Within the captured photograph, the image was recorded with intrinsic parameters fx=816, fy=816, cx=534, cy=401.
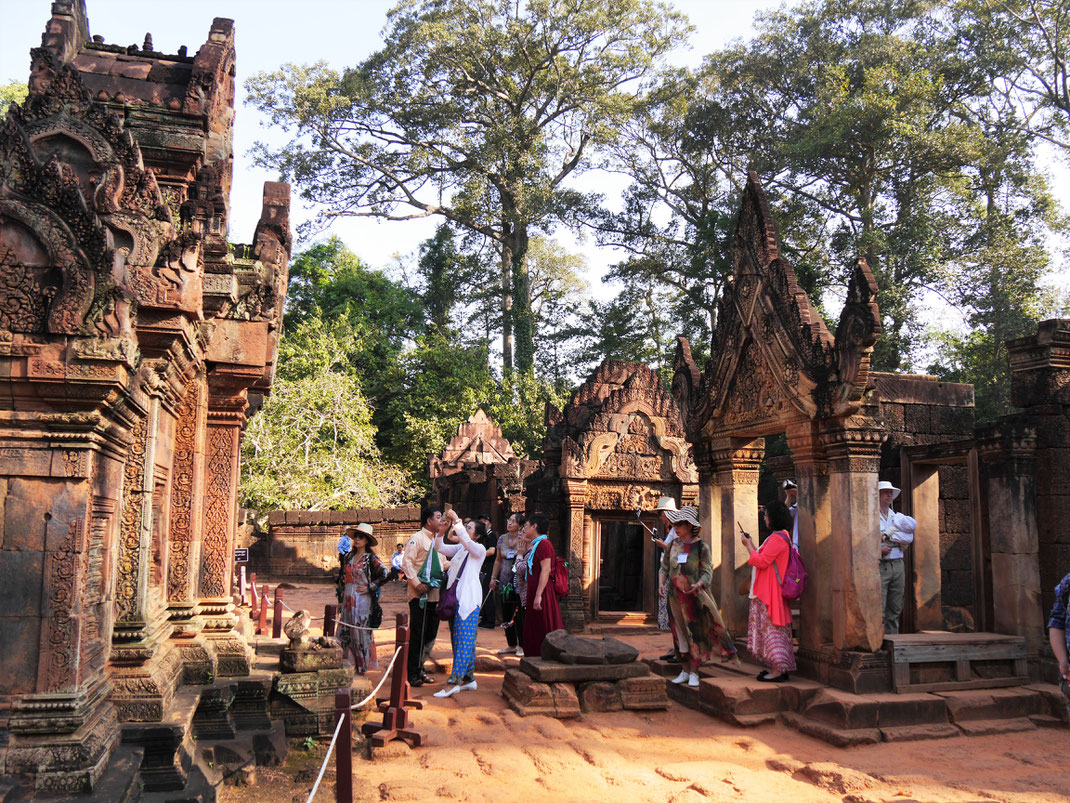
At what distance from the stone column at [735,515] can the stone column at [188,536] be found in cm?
522

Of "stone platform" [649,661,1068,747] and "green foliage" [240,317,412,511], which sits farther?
"green foliage" [240,317,412,511]

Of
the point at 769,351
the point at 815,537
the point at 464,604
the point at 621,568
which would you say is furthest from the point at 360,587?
the point at 621,568

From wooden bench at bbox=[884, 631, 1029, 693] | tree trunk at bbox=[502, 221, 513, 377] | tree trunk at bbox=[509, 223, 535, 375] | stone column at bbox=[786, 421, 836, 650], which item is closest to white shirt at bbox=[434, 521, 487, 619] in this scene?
stone column at bbox=[786, 421, 836, 650]

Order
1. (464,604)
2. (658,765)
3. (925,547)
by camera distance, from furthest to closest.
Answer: (925,547)
(464,604)
(658,765)

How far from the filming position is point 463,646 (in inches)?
304

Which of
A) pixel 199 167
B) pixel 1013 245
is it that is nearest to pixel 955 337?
pixel 1013 245

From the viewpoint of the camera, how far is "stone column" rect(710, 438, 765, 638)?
867cm

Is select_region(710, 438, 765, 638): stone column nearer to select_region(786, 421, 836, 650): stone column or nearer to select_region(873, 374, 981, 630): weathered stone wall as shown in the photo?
select_region(786, 421, 836, 650): stone column

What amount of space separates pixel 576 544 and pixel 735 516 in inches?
191

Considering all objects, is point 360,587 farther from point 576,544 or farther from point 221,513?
point 576,544

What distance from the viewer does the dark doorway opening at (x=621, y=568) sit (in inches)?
674

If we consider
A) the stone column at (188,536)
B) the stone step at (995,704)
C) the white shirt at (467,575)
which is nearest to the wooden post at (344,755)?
the stone column at (188,536)

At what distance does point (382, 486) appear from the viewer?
79.9 feet

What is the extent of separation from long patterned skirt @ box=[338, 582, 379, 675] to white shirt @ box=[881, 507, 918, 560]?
203 inches
